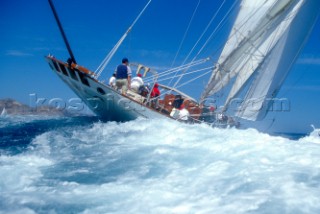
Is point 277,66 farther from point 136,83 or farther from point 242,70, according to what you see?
point 136,83

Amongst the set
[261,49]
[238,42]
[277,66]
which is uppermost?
[238,42]

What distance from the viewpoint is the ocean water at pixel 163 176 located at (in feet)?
16.7

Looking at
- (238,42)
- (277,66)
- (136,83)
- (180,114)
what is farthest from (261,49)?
(136,83)

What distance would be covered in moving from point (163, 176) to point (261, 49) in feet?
44.8

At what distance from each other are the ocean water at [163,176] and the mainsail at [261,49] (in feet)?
32.1

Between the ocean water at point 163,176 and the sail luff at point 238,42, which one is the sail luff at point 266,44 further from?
the ocean water at point 163,176

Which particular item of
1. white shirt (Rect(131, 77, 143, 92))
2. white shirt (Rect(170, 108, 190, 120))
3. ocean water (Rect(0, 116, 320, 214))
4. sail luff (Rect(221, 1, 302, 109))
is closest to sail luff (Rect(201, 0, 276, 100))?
sail luff (Rect(221, 1, 302, 109))

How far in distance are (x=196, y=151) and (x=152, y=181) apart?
7.90 ft

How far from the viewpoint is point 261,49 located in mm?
18500

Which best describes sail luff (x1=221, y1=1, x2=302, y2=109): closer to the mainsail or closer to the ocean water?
the mainsail

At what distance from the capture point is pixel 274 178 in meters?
5.88

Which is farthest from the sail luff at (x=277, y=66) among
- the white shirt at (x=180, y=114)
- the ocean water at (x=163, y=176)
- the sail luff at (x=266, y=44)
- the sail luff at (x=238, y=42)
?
the ocean water at (x=163, y=176)

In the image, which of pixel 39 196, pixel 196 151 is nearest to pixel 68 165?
pixel 39 196

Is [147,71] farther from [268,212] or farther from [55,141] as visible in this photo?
[268,212]
